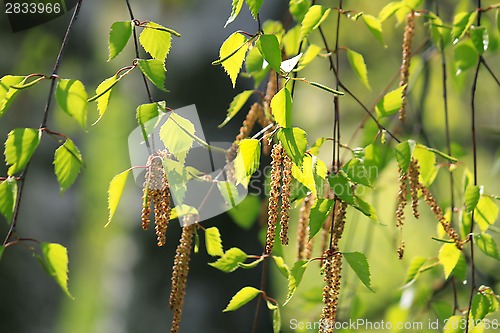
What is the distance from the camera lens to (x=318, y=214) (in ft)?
2.01

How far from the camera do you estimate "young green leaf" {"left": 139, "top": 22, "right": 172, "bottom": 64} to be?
60cm

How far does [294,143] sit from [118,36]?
0.57 ft

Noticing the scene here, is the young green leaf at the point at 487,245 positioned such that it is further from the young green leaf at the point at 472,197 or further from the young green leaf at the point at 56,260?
the young green leaf at the point at 56,260

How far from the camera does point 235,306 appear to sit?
2.38 feet

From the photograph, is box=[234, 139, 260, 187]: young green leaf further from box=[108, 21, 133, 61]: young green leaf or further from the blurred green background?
the blurred green background

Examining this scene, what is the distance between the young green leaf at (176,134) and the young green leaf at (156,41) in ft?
0.20

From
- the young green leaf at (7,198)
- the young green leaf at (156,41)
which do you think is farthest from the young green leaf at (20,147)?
the young green leaf at (156,41)

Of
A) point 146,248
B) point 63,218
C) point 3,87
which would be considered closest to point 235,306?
point 3,87

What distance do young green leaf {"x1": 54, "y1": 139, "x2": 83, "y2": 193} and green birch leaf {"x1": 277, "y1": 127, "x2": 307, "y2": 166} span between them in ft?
0.58

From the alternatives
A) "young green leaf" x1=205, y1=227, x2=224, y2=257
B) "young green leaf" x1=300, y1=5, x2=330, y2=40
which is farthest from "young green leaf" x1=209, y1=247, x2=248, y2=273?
"young green leaf" x1=300, y1=5, x2=330, y2=40

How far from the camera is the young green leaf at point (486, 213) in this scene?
79cm

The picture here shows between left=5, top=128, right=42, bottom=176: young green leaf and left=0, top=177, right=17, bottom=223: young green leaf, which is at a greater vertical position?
left=5, top=128, right=42, bottom=176: young green leaf

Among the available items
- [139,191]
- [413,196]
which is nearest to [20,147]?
[413,196]

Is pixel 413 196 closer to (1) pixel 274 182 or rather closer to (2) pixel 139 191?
(1) pixel 274 182
